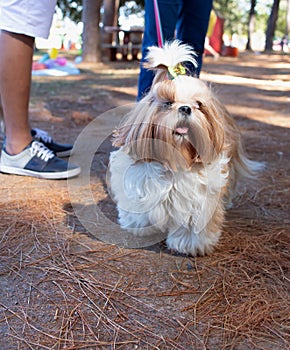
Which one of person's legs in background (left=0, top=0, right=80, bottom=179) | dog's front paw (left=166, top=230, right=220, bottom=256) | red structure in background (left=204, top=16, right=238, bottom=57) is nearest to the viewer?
dog's front paw (left=166, top=230, right=220, bottom=256)

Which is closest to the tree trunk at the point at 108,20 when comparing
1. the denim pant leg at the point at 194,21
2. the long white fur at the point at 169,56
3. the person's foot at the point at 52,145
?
the person's foot at the point at 52,145

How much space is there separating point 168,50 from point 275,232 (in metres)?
1.16

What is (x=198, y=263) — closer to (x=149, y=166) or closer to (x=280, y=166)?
(x=149, y=166)

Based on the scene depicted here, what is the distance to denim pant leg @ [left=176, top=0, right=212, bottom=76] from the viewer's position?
3422 millimetres

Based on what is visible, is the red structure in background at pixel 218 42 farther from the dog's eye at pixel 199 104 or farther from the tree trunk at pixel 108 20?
the dog's eye at pixel 199 104

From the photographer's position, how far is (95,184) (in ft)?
10.7

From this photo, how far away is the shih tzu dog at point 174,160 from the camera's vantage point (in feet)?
6.89

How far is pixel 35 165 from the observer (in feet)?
10.8

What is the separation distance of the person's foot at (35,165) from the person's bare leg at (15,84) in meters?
0.05

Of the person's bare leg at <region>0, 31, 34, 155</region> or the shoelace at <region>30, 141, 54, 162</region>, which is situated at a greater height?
the person's bare leg at <region>0, 31, 34, 155</region>

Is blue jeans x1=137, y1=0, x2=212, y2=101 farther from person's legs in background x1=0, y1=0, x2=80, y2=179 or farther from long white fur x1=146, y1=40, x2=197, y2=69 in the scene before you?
long white fur x1=146, y1=40, x2=197, y2=69

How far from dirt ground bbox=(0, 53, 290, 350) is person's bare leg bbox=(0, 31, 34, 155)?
302 millimetres

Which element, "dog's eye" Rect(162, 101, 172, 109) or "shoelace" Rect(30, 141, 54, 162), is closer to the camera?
"dog's eye" Rect(162, 101, 172, 109)

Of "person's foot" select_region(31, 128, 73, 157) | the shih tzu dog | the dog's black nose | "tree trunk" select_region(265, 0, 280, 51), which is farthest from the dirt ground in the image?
"tree trunk" select_region(265, 0, 280, 51)
